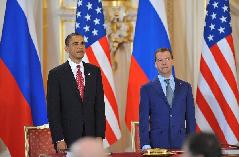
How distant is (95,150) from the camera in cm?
200

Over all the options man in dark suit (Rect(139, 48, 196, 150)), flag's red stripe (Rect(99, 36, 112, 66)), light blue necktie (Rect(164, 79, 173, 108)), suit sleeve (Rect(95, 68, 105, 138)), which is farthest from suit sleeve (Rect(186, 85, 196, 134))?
flag's red stripe (Rect(99, 36, 112, 66))

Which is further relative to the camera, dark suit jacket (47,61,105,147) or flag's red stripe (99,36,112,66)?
flag's red stripe (99,36,112,66)

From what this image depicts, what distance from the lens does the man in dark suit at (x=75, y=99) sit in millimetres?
4273

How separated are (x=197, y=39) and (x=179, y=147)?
2.06 meters

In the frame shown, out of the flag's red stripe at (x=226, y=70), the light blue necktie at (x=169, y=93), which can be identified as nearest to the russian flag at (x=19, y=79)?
the light blue necktie at (x=169, y=93)

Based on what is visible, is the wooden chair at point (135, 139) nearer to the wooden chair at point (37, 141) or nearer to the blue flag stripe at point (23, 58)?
the wooden chair at point (37, 141)

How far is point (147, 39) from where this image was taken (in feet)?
18.6

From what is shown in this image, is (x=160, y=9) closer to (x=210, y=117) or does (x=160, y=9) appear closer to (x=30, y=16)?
(x=210, y=117)

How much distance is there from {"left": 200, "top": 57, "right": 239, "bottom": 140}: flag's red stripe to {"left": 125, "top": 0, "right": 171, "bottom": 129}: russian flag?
43 cm

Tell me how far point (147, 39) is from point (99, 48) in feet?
1.65

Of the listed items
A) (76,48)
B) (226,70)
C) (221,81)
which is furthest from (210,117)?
(76,48)

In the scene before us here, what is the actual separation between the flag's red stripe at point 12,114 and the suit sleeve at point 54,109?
3.78 feet

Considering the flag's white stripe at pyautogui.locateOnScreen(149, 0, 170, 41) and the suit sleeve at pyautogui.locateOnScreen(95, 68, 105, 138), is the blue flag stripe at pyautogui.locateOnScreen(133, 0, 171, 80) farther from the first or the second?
the suit sleeve at pyautogui.locateOnScreen(95, 68, 105, 138)

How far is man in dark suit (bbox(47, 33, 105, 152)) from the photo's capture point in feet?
14.0
